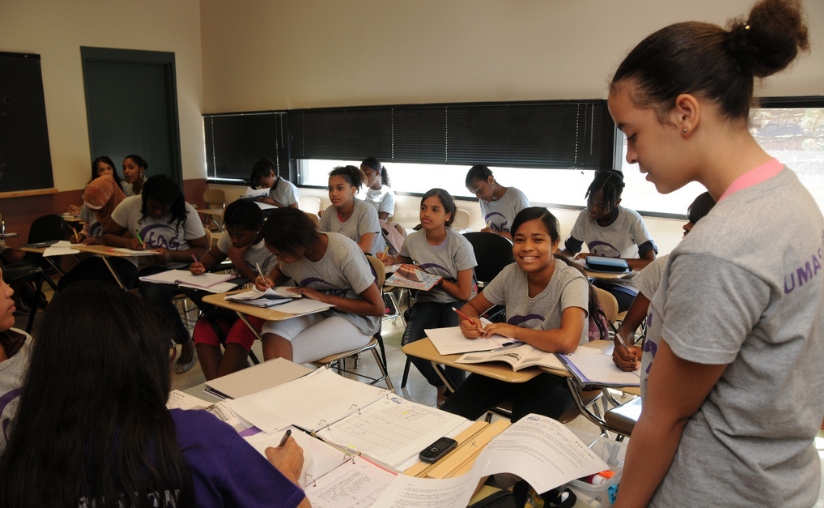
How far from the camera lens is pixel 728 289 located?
0.65m

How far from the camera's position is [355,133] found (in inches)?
254

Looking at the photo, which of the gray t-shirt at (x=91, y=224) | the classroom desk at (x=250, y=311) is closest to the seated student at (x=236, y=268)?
the classroom desk at (x=250, y=311)

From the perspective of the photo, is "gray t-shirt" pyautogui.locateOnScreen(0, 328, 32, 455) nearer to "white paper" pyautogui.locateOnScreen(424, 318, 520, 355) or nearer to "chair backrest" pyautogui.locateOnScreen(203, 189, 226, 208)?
"white paper" pyautogui.locateOnScreen(424, 318, 520, 355)

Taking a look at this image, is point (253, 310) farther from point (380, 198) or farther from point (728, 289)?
point (380, 198)

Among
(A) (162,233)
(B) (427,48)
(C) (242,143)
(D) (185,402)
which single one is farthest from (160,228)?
(C) (242,143)

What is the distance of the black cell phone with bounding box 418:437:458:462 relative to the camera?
1.26m

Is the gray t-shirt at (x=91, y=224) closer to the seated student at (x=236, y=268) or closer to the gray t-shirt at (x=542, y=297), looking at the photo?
the seated student at (x=236, y=268)

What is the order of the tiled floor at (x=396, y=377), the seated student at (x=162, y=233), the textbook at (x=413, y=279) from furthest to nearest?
1. the seated student at (x=162, y=233)
2. the tiled floor at (x=396, y=377)
3. the textbook at (x=413, y=279)

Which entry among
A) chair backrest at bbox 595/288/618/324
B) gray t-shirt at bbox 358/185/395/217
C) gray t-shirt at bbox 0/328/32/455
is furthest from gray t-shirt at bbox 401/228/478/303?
gray t-shirt at bbox 358/185/395/217

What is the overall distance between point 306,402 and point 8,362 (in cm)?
70

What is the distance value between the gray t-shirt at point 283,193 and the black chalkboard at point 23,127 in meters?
2.49

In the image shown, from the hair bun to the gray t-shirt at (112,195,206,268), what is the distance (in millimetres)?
3894

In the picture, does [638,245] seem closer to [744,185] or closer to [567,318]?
[567,318]

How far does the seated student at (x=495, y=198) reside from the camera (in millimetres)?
4945
